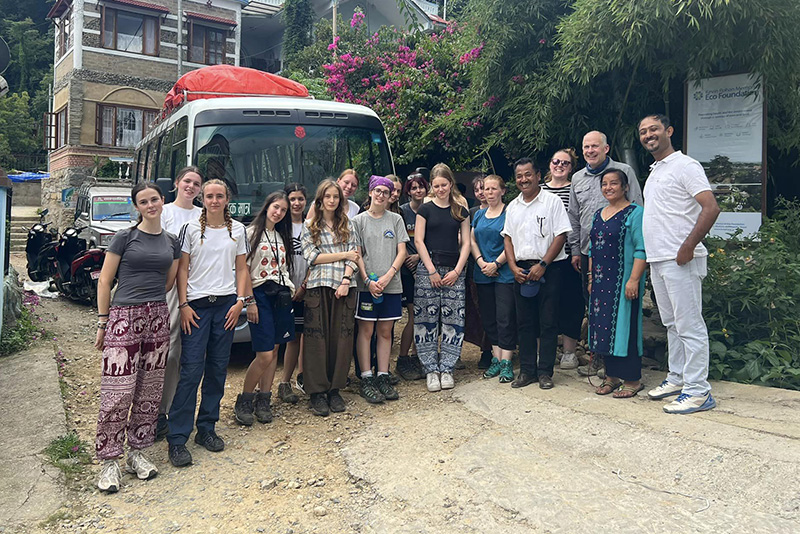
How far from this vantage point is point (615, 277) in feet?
15.6

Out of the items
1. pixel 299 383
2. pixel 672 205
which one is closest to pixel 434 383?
pixel 299 383

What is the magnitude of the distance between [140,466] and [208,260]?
52.6 inches

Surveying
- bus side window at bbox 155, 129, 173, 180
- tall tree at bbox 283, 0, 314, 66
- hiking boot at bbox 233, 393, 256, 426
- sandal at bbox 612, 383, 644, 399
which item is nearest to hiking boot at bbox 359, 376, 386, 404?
hiking boot at bbox 233, 393, 256, 426

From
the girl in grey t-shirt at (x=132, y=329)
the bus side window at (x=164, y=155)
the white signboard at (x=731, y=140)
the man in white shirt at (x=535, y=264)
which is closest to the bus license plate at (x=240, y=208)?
the bus side window at (x=164, y=155)

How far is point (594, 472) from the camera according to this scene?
3.69 meters

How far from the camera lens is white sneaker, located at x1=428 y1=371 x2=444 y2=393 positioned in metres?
5.46

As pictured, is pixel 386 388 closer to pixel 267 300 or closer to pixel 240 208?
pixel 267 300

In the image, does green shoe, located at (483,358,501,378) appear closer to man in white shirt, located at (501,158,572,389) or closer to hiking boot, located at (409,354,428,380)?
man in white shirt, located at (501,158,572,389)

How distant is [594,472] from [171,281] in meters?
2.83

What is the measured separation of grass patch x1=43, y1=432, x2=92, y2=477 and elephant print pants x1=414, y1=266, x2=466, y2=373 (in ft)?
8.83

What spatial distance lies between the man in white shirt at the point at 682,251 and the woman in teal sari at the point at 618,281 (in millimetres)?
171

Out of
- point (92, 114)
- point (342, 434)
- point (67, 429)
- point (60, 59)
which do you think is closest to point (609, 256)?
point (342, 434)

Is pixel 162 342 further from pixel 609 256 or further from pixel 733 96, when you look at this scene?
pixel 733 96

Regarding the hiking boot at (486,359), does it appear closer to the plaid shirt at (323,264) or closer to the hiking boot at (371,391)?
the hiking boot at (371,391)
